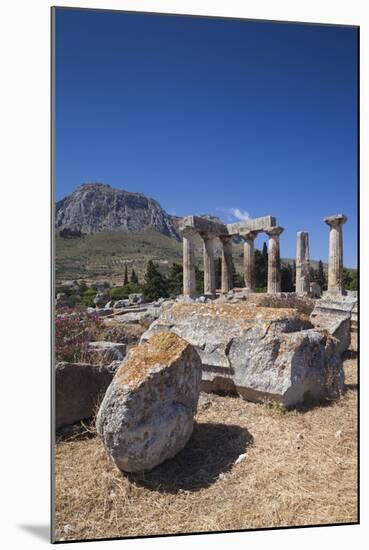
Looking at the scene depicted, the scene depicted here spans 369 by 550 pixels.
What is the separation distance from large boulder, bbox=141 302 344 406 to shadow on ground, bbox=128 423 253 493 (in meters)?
0.55

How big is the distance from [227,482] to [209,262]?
675 inches

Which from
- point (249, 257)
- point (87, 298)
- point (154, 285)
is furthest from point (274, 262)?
point (87, 298)

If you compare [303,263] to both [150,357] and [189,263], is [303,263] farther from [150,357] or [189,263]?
[150,357]

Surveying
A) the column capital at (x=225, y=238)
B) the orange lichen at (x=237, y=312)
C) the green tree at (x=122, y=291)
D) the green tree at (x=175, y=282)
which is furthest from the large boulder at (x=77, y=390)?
the column capital at (x=225, y=238)

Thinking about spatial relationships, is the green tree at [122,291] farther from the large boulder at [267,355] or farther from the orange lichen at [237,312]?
the large boulder at [267,355]

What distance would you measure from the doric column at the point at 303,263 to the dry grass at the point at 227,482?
1577 centimetres

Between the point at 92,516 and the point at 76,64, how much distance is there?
3.88 meters

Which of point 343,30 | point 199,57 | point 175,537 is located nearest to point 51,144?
point 199,57

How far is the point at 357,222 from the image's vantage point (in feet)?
14.3

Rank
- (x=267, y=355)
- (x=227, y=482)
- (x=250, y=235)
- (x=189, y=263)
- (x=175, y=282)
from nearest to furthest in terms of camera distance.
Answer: (x=227, y=482) → (x=267, y=355) → (x=189, y=263) → (x=250, y=235) → (x=175, y=282)

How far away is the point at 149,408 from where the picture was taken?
3326 millimetres

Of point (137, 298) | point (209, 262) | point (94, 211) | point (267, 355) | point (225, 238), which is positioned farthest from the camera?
point (225, 238)

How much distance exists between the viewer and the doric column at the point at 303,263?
767 inches

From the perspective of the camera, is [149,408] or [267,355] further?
[267,355]
